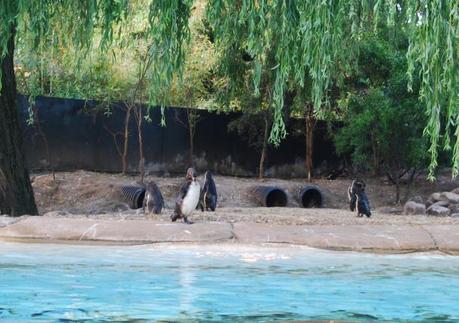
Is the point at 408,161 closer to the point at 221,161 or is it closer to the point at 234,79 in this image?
the point at 221,161

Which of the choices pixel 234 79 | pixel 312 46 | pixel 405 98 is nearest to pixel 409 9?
pixel 312 46

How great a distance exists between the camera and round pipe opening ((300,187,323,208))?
19344mm

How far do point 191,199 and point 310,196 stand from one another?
868 centimetres

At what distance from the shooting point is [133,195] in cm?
1691

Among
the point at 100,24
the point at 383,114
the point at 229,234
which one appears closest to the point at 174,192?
the point at 383,114

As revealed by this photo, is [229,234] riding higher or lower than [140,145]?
lower

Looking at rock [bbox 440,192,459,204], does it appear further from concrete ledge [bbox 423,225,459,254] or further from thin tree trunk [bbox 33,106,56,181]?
thin tree trunk [bbox 33,106,56,181]

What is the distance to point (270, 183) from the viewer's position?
2066cm

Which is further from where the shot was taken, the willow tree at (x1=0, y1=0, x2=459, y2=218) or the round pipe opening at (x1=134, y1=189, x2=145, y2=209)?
the round pipe opening at (x1=134, y1=189, x2=145, y2=209)

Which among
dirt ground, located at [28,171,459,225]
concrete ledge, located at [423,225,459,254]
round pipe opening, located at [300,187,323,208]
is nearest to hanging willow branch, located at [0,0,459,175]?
concrete ledge, located at [423,225,459,254]

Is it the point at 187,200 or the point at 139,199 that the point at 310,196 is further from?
the point at 187,200

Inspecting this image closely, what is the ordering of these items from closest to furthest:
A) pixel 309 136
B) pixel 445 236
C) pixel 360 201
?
pixel 445 236
pixel 360 201
pixel 309 136

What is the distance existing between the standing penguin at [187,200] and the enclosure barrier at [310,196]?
24.4 feet

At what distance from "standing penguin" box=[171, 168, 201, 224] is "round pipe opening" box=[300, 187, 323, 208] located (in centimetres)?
748
